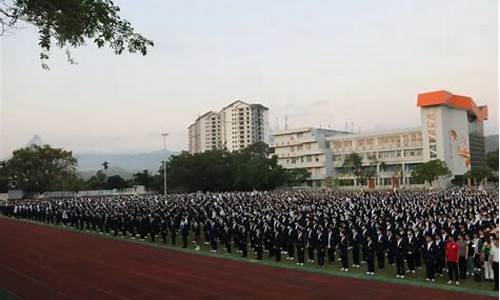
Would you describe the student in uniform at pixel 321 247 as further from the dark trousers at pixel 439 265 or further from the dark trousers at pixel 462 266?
the dark trousers at pixel 462 266

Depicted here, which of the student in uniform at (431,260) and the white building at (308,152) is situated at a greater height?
the white building at (308,152)

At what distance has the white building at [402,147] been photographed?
8525 cm

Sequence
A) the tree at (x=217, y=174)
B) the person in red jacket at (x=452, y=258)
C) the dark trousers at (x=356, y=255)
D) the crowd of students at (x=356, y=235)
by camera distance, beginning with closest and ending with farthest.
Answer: the person in red jacket at (x=452, y=258), the crowd of students at (x=356, y=235), the dark trousers at (x=356, y=255), the tree at (x=217, y=174)

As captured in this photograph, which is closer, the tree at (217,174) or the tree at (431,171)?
the tree at (217,174)

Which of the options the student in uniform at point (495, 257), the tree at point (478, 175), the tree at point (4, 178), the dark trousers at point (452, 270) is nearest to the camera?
the student in uniform at point (495, 257)

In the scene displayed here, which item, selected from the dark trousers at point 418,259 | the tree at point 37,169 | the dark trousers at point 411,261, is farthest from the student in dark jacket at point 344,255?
the tree at point 37,169

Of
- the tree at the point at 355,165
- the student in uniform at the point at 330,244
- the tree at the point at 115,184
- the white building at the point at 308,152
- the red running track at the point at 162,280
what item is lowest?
the red running track at the point at 162,280

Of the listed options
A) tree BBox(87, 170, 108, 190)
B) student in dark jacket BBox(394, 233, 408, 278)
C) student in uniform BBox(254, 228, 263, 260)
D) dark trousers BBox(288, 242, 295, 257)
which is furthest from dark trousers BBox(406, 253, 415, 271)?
tree BBox(87, 170, 108, 190)

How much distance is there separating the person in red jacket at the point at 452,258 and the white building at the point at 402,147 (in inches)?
2799

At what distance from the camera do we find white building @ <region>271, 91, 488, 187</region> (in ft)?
280

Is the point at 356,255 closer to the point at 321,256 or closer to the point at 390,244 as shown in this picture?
the point at 321,256

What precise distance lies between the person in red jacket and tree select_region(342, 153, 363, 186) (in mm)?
69511

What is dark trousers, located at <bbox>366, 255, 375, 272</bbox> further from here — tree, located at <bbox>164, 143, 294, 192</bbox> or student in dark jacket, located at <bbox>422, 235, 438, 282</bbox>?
tree, located at <bbox>164, 143, 294, 192</bbox>

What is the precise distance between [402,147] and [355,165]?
39.2ft
